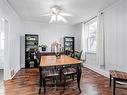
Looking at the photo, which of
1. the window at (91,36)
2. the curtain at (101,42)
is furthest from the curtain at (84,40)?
the curtain at (101,42)

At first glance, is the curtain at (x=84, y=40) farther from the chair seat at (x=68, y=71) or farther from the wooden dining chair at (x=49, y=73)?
the wooden dining chair at (x=49, y=73)

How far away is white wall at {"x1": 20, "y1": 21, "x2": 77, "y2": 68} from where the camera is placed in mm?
6312

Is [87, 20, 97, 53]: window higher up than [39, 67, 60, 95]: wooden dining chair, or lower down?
higher up

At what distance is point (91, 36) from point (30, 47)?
331 centimetres

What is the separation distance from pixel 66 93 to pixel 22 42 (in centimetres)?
431

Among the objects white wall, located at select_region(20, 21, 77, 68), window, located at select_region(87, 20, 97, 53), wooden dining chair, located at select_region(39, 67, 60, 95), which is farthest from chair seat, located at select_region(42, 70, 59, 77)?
white wall, located at select_region(20, 21, 77, 68)

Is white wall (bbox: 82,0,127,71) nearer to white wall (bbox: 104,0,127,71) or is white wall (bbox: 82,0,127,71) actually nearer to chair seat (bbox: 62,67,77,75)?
white wall (bbox: 104,0,127,71)

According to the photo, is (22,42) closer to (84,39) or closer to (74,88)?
(84,39)

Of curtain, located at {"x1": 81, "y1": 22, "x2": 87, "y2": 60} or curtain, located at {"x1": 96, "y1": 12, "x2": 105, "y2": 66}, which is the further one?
curtain, located at {"x1": 81, "y1": 22, "x2": 87, "y2": 60}

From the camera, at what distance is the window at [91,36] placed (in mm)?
5594

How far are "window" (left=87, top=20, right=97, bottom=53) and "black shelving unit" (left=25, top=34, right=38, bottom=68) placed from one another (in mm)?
2852

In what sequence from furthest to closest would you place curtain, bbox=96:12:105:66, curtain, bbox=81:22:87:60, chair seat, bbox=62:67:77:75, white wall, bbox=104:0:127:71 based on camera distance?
1. curtain, bbox=81:22:87:60
2. curtain, bbox=96:12:105:66
3. white wall, bbox=104:0:127:71
4. chair seat, bbox=62:67:77:75

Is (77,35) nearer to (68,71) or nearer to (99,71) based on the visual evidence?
(99,71)

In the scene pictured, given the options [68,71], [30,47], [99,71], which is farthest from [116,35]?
[30,47]
